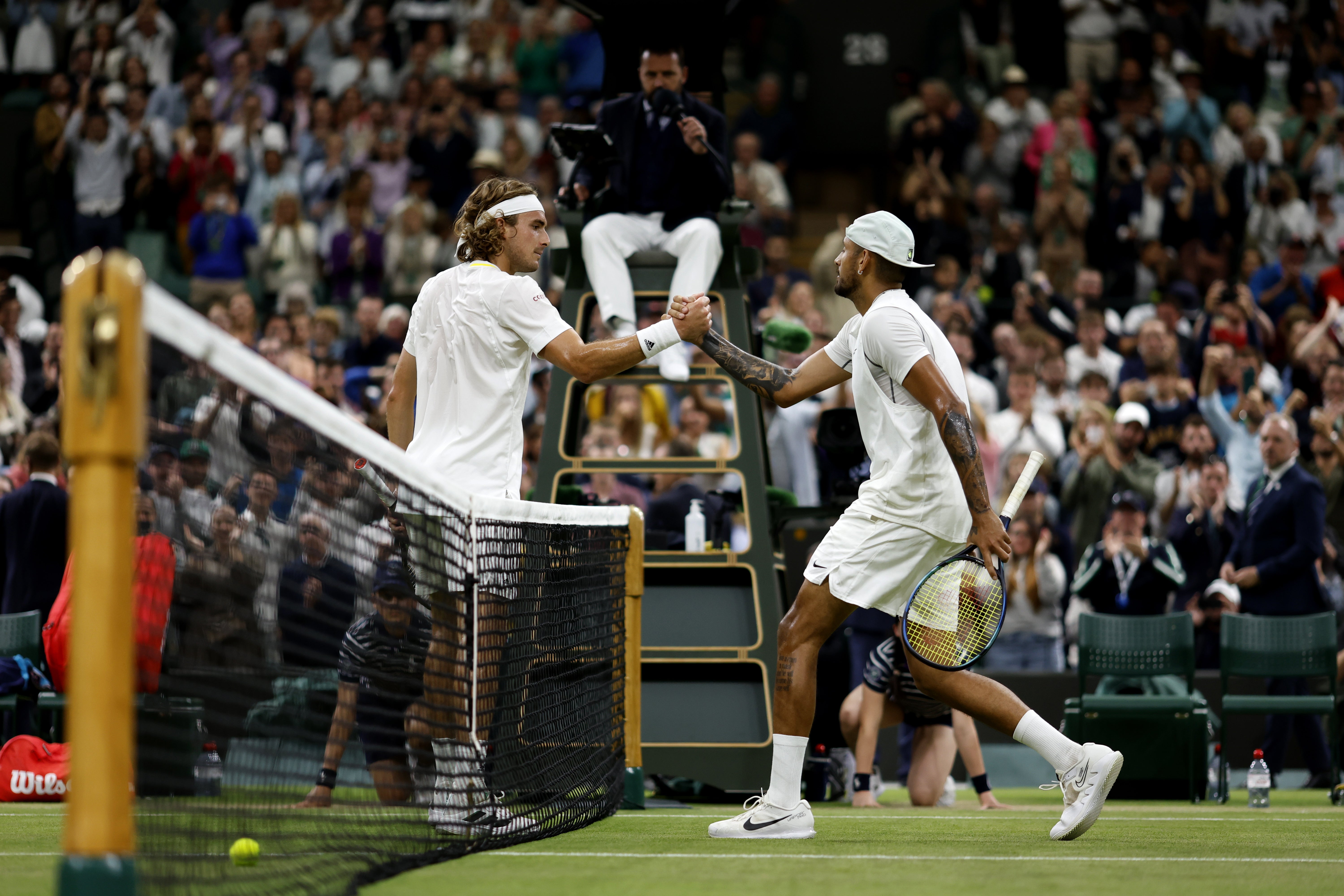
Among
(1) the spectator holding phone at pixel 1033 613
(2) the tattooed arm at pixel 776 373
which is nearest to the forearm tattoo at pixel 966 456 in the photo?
(2) the tattooed arm at pixel 776 373

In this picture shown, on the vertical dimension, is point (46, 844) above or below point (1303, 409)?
below

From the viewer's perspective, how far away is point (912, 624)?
603 centimetres

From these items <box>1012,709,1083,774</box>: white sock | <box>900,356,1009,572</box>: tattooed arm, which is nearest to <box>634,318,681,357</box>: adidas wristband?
<box>900,356,1009,572</box>: tattooed arm

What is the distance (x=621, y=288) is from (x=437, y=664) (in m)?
4.45

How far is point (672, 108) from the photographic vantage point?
32.7 ft

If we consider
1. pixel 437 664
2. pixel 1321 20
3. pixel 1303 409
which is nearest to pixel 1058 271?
pixel 1303 409

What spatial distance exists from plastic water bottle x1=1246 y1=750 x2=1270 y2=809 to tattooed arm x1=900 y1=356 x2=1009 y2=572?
4.35m

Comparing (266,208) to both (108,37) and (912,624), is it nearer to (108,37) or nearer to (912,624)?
(108,37)

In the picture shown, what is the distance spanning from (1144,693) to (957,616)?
19.6 feet

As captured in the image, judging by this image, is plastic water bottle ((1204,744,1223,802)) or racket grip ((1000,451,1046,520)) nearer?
racket grip ((1000,451,1046,520))

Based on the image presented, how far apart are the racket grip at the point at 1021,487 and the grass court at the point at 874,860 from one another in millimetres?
1231

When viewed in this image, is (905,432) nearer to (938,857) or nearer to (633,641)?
(938,857)

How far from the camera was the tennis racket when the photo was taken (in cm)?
602

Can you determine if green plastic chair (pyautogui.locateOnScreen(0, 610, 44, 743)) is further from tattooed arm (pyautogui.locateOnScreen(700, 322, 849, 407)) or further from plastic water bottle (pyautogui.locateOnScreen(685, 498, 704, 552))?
tattooed arm (pyautogui.locateOnScreen(700, 322, 849, 407))
